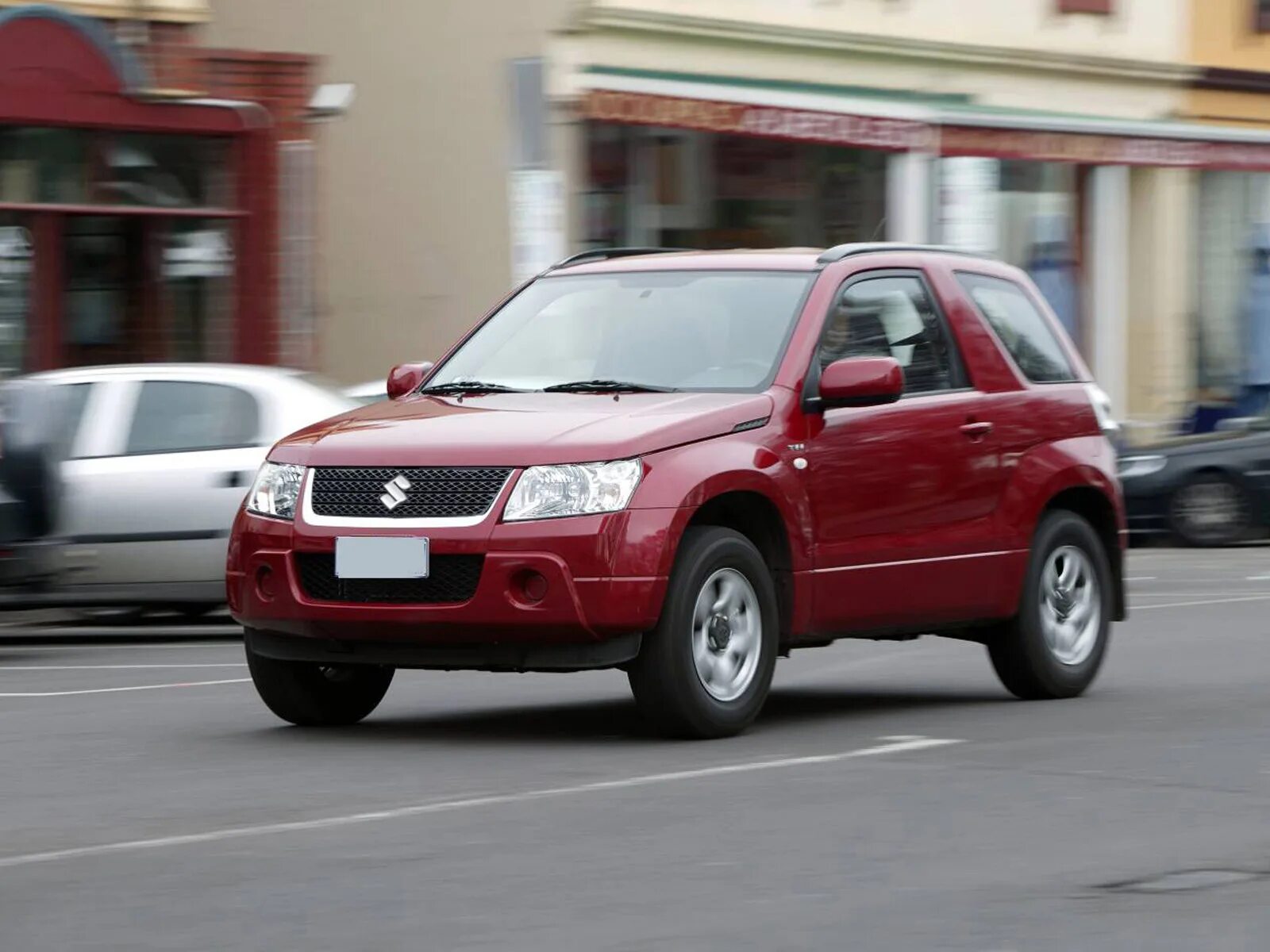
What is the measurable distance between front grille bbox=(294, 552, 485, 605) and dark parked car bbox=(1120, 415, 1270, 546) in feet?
→ 48.1

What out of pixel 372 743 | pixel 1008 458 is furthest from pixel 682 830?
pixel 1008 458

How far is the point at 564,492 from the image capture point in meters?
Result: 8.84

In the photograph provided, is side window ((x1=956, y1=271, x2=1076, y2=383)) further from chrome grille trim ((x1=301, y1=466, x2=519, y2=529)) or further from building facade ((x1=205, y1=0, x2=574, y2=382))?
building facade ((x1=205, y1=0, x2=574, y2=382))

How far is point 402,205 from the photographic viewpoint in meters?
26.7

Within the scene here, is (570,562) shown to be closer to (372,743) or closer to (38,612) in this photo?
(372,743)

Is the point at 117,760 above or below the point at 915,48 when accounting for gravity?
below

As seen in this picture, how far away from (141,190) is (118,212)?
321 mm

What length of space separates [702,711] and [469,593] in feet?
2.92

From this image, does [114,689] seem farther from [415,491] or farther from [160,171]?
[160,171]

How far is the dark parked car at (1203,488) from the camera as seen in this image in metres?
22.9

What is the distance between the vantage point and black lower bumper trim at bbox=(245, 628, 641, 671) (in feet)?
29.3

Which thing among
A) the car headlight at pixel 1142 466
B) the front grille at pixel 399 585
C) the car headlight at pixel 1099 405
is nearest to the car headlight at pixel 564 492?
the front grille at pixel 399 585

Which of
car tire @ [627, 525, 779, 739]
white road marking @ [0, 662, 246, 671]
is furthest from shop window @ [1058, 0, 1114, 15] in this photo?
car tire @ [627, 525, 779, 739]

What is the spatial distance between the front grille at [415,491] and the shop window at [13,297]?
12.7 meters
